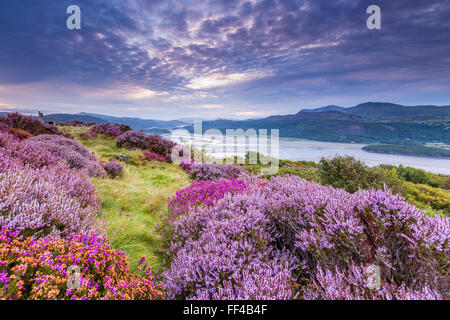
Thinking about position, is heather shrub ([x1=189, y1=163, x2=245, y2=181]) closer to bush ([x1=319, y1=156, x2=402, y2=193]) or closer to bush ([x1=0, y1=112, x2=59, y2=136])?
bush ([x1=319, y1=156, x2=402, y2=193])

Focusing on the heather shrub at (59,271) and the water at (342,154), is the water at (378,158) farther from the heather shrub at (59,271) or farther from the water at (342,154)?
the heather shrub at (59,271)

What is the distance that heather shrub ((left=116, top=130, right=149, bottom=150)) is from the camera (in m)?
14.8

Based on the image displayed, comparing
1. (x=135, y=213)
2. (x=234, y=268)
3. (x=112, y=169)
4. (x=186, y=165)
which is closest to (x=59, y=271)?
(x=234, y=268)

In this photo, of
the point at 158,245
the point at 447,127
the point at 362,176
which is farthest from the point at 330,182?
the point at 447,127

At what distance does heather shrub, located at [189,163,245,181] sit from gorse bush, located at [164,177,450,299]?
22.6 feet

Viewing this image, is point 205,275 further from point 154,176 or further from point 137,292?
point 154,176

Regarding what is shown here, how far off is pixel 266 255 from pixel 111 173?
7848 mm

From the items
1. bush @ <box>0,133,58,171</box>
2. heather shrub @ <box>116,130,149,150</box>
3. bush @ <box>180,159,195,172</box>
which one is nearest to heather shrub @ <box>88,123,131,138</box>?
heather shrub @ <box>116,130,149,150</box>

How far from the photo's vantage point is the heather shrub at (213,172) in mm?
9609

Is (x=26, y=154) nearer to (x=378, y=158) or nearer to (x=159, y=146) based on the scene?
(x=159, y=146)

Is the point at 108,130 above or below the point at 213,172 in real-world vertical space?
above

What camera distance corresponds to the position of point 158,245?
3723mm

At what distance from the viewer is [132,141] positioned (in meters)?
15.0

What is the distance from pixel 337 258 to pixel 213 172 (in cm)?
800
